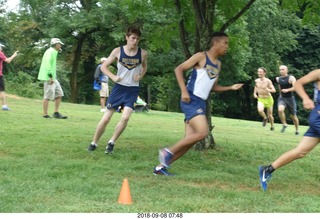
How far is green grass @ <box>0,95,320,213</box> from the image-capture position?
17.1 feet

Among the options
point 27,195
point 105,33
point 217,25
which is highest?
point 105,33

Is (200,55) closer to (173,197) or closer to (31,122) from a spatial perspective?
(173,197)

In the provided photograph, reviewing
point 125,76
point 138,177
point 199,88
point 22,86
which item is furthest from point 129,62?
point 22,86

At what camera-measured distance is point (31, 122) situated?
466 inches

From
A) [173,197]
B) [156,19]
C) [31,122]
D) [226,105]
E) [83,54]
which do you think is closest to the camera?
[173,197]

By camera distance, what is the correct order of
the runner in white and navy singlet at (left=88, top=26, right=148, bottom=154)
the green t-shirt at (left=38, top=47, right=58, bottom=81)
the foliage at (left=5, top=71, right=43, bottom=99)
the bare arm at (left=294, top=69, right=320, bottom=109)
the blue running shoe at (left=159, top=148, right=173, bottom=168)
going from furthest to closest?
the foliage at (left=5, top=71, right=43, bottom=99)
the green t-shirt at (left=38, top=47, right=58, bottom=81)
the runner in white and navy singlet at (left=88, top=26, right=148, bottom=154)
the blue running shoe at (left=159, top=148, right=173, bottom=168)
the bare arm at (left=294, top=69, right=320, bottom=109)

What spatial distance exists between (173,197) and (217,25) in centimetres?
567

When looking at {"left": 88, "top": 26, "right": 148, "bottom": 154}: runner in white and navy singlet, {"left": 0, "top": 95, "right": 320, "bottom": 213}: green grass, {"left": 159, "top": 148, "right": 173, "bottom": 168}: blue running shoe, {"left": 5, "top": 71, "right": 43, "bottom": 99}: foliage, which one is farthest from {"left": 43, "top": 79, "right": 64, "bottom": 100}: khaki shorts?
{"left": 5, "top": 71, "right": 43, "bottom": 99}: foliage

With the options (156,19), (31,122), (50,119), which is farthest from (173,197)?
(156,19)

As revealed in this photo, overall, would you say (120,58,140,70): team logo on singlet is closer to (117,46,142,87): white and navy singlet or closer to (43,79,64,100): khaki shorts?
(117,46,142,87): white and navy singlet

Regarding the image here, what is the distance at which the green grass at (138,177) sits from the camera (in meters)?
5.21

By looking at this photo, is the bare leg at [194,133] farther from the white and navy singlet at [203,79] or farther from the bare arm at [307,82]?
the bare arm at [307,82]

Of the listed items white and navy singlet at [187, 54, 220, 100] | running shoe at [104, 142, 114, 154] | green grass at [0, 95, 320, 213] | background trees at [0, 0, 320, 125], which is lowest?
green grass at [0, 95, 320, 213]

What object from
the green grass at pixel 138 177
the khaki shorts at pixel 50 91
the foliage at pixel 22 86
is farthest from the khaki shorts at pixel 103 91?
the foliage at pixel 22 86
